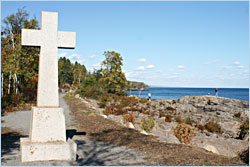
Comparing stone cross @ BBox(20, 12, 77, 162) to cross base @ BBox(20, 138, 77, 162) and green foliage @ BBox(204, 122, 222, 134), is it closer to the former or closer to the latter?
cross base @ BBox(20, 138, 77, 162)

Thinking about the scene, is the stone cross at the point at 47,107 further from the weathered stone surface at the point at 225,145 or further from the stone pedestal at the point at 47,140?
the weathered stone surface at the point at 225,145

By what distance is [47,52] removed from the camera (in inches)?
253

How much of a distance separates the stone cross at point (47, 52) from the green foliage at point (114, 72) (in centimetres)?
3979

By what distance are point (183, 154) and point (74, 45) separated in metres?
3.95

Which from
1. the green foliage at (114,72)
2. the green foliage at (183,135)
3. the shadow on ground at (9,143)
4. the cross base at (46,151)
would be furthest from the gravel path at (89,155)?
the green foliage at (114,72)

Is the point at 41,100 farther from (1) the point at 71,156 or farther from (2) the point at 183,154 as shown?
(2) the point at 183,154

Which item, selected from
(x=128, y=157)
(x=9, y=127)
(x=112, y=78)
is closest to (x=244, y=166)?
(x=128, y=157)

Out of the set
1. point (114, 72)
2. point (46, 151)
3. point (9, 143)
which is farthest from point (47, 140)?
point (114, 72)

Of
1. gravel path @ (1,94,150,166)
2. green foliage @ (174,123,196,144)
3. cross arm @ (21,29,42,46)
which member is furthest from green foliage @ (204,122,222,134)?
cross arm @ (21,29,42,46)

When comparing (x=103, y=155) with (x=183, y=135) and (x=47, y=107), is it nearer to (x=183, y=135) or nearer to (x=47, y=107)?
(x=47, y=107)

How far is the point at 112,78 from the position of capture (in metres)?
46.7

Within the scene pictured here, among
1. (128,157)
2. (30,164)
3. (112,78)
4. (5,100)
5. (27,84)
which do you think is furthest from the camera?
(112,78)

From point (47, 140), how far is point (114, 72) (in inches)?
1626

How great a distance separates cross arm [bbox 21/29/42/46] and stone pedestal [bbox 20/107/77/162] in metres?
1.55
